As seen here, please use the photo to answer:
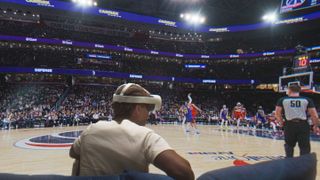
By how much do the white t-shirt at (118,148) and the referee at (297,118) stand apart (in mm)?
5698

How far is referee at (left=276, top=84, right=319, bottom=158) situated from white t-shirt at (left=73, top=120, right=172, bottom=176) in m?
5.70

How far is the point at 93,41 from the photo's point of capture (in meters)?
43.7

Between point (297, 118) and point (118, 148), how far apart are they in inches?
231

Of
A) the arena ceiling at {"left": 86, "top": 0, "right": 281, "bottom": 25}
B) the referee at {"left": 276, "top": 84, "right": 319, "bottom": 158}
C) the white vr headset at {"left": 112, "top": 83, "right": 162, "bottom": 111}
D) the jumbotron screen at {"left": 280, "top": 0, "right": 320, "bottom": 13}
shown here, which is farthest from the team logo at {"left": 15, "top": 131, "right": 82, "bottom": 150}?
the arena ceiling at {"left": 86, "top": 0, "right": 281, "bottom": 25}

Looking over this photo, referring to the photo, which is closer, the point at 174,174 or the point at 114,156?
the point at 174,174

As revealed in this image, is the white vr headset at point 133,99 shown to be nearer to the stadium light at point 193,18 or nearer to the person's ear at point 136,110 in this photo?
the person's ear at point 136,110

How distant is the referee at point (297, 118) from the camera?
22.0ft

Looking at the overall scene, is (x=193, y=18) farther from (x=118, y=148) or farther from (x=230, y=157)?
(x=118, y=148)

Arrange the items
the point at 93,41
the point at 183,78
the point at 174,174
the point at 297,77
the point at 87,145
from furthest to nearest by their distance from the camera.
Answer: the point at 183,78
the point at 93,41
the point at 297,77
the point at 87,145
the point at 174,174

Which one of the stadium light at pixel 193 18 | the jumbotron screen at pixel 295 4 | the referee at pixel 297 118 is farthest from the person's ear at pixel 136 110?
→ the stadium light at pixel 193 18

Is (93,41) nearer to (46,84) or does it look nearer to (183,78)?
(46,84)

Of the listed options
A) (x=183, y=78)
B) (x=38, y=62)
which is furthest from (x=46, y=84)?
(x=183, y=78)

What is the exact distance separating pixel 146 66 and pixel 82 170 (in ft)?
154

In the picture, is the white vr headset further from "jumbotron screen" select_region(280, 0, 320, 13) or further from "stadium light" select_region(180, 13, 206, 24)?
"stadium light" select_region(180, 13, 206, 24)
